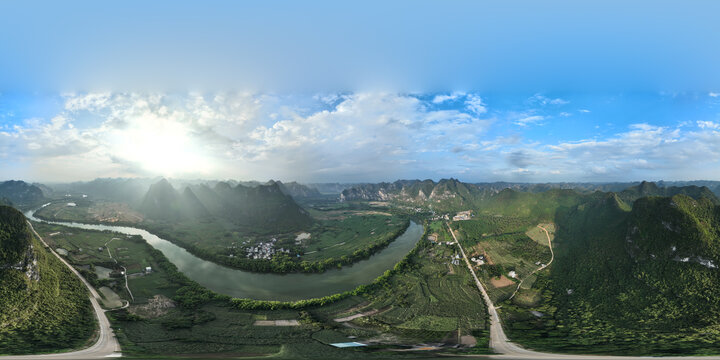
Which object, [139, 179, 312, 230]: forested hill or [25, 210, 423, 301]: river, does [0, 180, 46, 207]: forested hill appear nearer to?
[139, 179, 312, 230]: forested hill

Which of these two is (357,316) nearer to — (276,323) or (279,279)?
(276,323)

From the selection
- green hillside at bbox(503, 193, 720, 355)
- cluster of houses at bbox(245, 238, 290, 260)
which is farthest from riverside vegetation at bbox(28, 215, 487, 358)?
cluster of houses at bbox(245, 238, 290, 260)

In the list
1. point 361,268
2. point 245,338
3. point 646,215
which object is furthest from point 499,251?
point 245,338

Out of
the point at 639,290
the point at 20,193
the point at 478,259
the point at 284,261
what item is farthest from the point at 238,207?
the point at 20,193

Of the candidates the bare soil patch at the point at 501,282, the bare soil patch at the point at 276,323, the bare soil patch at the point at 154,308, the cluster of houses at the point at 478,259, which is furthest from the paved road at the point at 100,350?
the cluster of houses at the point at 478,259

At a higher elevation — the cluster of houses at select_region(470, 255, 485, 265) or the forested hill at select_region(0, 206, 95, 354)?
the forested hill at select_region(0, 206, 95, 354)

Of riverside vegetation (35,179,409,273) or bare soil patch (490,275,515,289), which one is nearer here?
bare soil patch (490,275,515,289)

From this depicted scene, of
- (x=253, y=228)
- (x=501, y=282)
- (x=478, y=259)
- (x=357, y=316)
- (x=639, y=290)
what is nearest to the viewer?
(x=357, y=316)

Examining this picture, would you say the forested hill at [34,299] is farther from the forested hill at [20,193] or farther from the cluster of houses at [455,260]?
the forested hill at [20,193]
